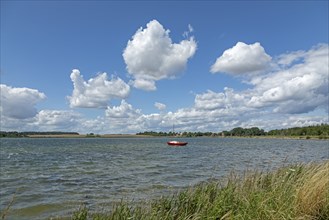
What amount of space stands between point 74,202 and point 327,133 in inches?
7414

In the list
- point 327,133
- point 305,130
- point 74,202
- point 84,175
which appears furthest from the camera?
point 305,130

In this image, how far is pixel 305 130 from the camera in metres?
198

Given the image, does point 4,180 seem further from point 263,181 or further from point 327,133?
point 327,133

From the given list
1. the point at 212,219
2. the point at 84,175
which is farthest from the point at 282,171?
the point at 84,175

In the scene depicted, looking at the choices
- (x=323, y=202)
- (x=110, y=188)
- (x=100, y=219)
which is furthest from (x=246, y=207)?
(x=110, y=188)

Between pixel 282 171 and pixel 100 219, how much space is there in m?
7.85

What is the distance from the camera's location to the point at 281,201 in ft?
26.9

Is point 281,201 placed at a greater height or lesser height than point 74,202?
greater

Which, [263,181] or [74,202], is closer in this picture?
[263,181]

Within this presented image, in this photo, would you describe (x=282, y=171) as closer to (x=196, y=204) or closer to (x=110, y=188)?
(x=196, y=204)

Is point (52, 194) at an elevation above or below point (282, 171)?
below

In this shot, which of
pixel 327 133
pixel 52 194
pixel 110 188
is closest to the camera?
pixel 52 194

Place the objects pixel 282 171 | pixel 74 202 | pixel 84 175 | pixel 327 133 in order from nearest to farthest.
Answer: pixel 282 171 → pixel 74 202 → pixel 84 175 → pixel 327 133

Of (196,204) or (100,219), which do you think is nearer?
(100,219)
